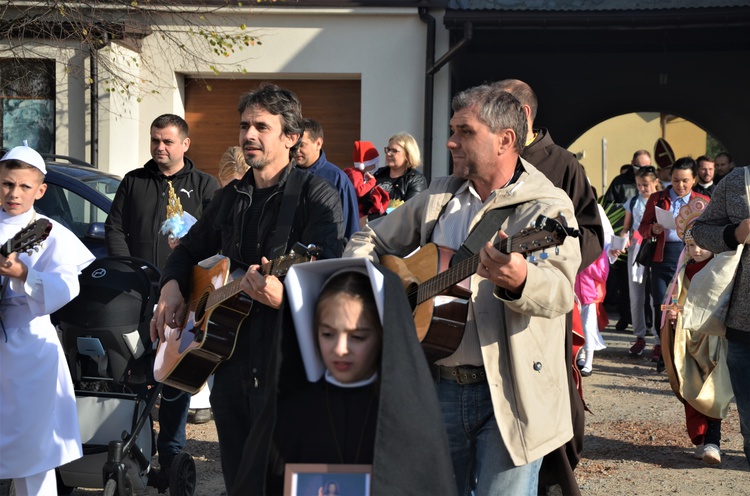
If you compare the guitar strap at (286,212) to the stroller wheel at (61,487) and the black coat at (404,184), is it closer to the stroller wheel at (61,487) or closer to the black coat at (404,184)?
the stroller wheel at (61,487)

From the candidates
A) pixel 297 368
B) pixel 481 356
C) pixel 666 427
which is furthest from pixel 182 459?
pixel 666 427

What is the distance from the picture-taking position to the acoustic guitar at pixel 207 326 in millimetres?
4570

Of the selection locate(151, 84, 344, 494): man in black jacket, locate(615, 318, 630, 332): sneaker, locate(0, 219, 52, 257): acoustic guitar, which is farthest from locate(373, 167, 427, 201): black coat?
locate(615, 318, 630, 332): sneaker

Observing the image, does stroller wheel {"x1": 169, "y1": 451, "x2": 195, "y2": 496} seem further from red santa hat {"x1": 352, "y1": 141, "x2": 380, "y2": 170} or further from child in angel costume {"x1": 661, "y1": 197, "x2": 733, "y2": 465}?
red santa hat {"x1": 352, "y1": 141, "x2": 380, "y2": 170}

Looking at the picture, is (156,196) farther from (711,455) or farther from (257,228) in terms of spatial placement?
(711,455)

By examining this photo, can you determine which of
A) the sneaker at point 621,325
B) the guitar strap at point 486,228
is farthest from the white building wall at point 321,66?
the guitar strap at point 486,228

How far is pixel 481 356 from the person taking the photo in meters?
3.78

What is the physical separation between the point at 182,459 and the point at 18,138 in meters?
12.5

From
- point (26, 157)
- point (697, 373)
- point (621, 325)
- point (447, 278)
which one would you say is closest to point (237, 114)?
point (621, 325)

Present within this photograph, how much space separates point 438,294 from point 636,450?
4609 millimetres

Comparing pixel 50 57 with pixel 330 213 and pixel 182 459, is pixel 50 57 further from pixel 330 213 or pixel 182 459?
pixel 330 213

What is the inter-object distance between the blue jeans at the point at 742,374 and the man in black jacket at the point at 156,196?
3512 mm

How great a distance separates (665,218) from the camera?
11094 millimetres

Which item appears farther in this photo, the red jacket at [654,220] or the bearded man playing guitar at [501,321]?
the red jacket at [654,220]
